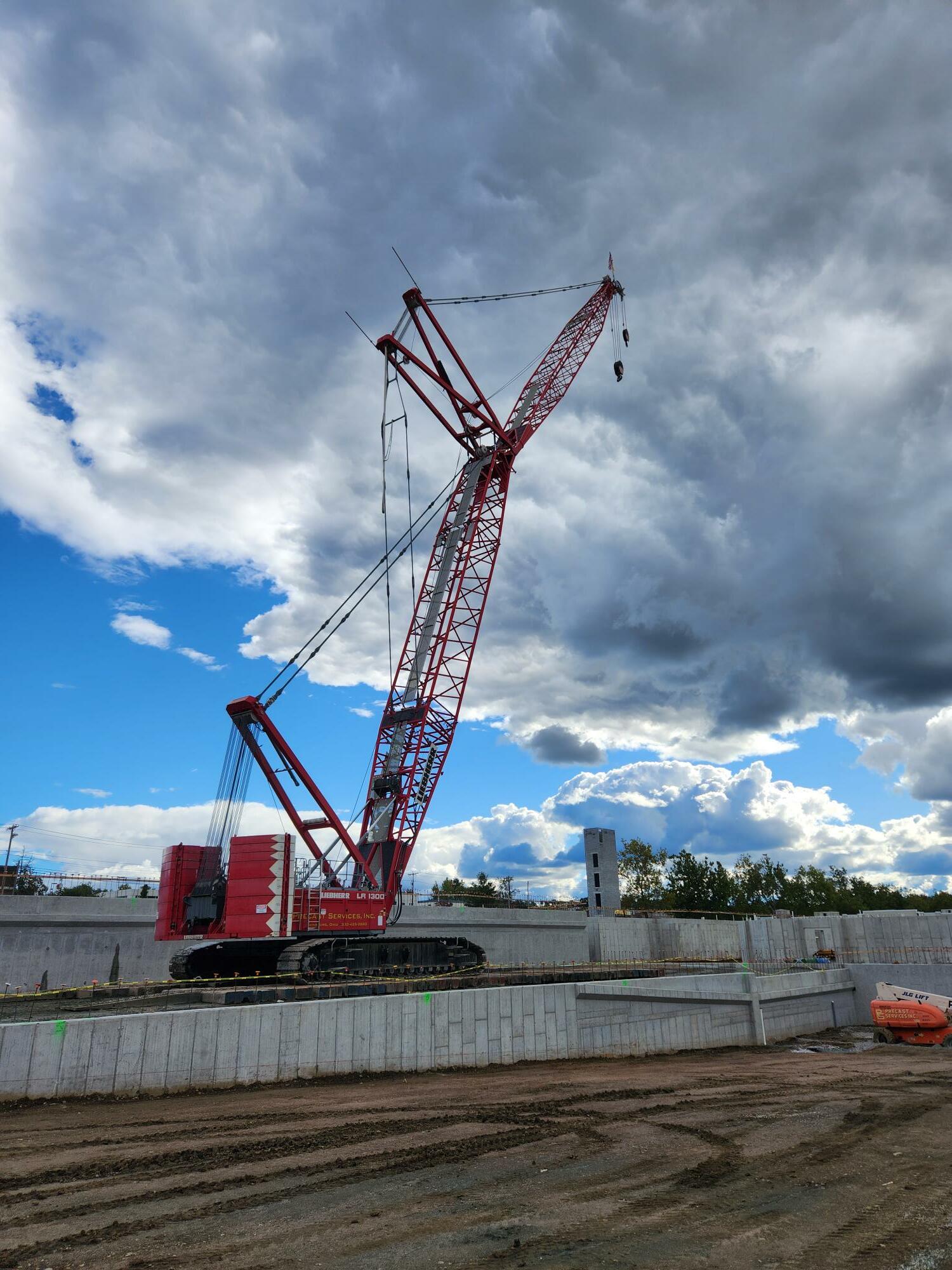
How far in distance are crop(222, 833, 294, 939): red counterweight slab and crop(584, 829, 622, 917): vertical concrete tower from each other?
1662 inches

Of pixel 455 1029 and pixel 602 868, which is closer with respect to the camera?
pixel 455 1029

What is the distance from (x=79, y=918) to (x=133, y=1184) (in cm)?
2255

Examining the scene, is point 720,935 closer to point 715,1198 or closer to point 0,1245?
point 715,1198

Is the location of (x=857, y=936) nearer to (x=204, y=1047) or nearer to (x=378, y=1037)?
(x=378, y=1037)

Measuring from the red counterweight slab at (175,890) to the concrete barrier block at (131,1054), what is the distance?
10022 mm

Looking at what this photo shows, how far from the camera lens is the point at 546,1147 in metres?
11.3

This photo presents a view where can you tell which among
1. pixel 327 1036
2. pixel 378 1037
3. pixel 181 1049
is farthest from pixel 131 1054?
pixel 378 1037

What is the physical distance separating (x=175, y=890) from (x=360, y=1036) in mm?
10263

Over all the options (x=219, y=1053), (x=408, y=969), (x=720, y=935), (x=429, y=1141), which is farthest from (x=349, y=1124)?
(x=720, y=935)

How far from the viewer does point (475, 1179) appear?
9711 millimetres

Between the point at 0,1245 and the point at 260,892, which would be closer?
the point at 0,1245

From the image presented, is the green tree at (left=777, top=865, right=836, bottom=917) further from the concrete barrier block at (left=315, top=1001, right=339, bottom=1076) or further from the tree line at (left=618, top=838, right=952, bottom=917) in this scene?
the concrete barrier block at (left=315, top=1001, right=339, bottom=1076)

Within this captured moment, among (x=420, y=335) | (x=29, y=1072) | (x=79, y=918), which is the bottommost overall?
(x=29, y=1072)

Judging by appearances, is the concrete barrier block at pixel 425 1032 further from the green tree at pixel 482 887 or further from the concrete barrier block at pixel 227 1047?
the green tree at pixel 482 887
